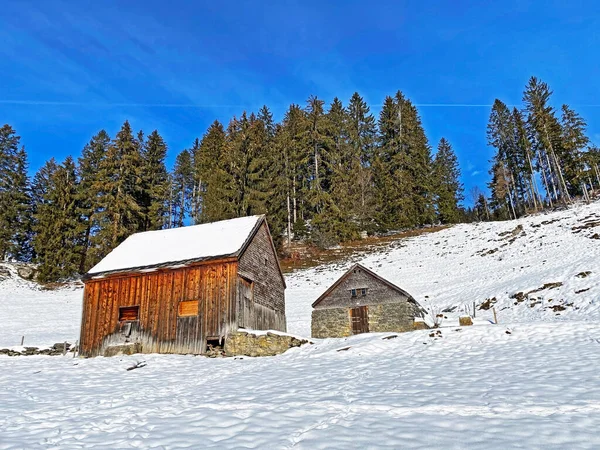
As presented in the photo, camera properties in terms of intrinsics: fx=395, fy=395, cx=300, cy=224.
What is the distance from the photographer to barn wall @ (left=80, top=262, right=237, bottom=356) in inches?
786

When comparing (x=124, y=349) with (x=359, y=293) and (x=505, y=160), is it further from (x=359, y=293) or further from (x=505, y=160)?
(x=505, y=160)

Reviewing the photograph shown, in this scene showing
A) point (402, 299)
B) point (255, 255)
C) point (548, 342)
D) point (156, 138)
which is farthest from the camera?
point (156, 138)

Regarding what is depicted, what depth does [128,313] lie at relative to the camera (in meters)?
21.7

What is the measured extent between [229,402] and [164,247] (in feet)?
53.3

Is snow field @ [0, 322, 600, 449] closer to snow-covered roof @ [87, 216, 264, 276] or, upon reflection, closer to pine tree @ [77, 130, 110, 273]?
snow-covered roof @ [87, 216, 264, 276]

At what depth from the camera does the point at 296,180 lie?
63156mm

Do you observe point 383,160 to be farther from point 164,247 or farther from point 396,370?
point 396,370

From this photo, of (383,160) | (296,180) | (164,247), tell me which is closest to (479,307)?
(164,247)

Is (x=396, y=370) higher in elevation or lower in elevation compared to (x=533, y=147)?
lower

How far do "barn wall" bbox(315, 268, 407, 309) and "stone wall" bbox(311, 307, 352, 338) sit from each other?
0.45m

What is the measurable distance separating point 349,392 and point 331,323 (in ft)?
66.8

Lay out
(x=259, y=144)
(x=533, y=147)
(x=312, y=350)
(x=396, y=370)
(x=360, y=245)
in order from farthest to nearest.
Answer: (x=533, y=147) → (x=360, y=245) → (x=259, y=144) → (x=312, y=350) → (x=396, y=370)

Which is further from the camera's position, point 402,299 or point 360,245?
point 360,245

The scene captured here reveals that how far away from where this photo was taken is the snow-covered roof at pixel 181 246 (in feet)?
70.2
